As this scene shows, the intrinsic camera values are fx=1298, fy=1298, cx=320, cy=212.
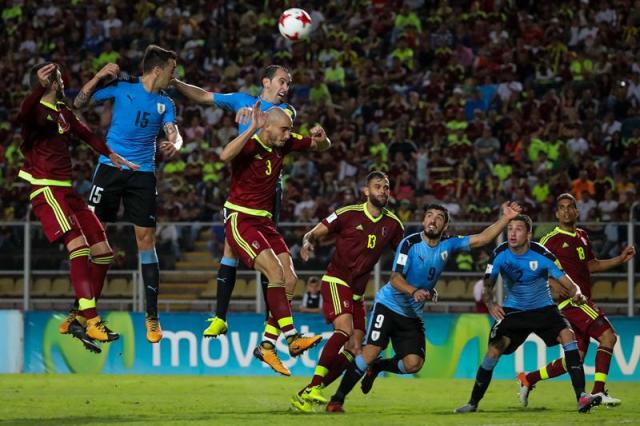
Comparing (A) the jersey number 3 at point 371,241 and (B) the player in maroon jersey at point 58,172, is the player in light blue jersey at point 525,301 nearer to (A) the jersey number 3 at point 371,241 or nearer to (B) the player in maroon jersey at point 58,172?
(A) the jersey number 3 at point 371,241

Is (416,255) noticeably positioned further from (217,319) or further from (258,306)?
(258,306)

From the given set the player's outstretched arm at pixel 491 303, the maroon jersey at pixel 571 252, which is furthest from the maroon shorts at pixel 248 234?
the maroon jersey at pixel 571 252

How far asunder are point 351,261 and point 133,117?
286cm

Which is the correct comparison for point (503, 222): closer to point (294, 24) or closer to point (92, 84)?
point (294, 24)

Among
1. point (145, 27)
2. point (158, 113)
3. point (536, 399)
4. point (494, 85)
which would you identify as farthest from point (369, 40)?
point (158, 113)

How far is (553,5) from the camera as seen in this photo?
25.5 m

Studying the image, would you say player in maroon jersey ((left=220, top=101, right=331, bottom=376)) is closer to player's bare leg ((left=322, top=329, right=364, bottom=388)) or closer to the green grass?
the green grass

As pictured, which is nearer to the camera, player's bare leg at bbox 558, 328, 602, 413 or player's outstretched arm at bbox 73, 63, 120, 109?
player's outstretched arm at bbox 73, 63, 120, 109

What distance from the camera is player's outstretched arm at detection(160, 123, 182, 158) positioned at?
12.3 meters

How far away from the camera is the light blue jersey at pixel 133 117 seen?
12.9 metres

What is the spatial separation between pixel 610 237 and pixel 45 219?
360 inches

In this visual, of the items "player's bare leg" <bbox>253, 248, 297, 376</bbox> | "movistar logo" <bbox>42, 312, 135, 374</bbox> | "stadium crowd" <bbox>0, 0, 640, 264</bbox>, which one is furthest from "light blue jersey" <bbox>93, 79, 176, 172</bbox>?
"stadium crowd" <bbox>0, 0, 640, 264</bbox>

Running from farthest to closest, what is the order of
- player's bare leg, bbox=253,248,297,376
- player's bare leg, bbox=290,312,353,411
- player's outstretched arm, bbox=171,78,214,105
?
player's bare leg, bbox=290,312,353,411 < player's outstretched arm, bbox=171,78,214,105 < player's bare leg, bbox=253,248,297,376

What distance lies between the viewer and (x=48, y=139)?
1238 centimetres
